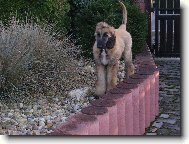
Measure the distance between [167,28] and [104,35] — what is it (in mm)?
4663

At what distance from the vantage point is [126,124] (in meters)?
4.83

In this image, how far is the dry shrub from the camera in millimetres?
5652

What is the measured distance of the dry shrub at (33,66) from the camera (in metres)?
5.65

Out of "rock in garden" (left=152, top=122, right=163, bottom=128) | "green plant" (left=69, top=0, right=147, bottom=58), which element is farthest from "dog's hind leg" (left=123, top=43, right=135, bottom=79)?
"green plant" (left=69, top=0, right=147, bottom=58)

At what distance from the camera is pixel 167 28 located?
9.80m

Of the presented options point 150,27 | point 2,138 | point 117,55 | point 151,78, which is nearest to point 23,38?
point 117,55

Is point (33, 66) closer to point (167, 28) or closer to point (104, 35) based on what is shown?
point (104, 35)

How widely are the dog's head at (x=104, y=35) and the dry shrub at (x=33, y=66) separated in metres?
0.87

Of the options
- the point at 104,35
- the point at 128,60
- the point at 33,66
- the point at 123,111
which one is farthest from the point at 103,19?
the point at 123,111

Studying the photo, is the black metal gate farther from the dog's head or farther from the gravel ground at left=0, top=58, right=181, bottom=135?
the dog's head

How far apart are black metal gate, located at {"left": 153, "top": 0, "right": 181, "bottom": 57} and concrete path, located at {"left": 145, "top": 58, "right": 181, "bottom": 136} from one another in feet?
1.89

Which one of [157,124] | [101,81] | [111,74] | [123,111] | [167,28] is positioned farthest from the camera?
[167,28]

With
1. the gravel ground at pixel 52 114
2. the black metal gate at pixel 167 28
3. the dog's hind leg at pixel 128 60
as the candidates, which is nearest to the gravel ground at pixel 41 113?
the gravel ground at pixel 52 114

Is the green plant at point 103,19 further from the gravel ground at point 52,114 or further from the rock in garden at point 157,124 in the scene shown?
the rock in garden at point 157,124
